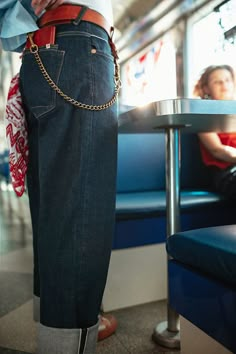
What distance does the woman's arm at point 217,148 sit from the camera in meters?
1.43

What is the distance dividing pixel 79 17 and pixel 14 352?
3.02 ft

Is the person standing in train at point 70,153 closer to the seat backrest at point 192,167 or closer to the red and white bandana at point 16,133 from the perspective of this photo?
the red and white bandana at point 16,133

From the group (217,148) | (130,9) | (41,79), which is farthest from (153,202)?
(130,9)

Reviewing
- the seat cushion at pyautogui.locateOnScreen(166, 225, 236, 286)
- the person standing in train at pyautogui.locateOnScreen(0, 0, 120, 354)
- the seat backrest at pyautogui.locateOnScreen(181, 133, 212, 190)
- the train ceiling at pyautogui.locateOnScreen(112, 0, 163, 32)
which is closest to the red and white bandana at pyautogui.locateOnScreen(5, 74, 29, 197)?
the person standing in train at pyautogui.locateOnScreen(0, 0, 120, 354)

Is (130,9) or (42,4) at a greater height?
(130,9)

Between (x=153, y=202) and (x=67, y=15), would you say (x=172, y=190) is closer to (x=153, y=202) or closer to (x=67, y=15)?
(x=153, y=202)

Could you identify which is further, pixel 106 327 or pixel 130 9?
pixel 130 9

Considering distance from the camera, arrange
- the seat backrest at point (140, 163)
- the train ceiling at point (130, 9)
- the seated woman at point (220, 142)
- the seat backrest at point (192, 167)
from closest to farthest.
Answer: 1. the seated woman at point (220, 142)
2. the seat backrest at point (140, 163)
3. the seat backrest at point (192, 167)
4. the train ceiling at point (130, 9)

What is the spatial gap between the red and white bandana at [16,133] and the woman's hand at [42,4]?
20 centimetres

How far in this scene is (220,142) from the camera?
153cm

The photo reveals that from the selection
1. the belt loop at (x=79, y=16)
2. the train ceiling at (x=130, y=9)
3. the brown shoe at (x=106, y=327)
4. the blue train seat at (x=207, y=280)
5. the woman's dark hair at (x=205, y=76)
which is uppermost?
the train ceiling at (x=130, y=9)

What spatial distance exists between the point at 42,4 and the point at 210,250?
611 mm

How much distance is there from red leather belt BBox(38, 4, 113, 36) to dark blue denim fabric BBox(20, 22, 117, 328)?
0.05 ft

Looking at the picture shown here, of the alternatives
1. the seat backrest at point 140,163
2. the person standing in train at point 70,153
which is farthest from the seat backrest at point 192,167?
the person standing in train at point 70,153
